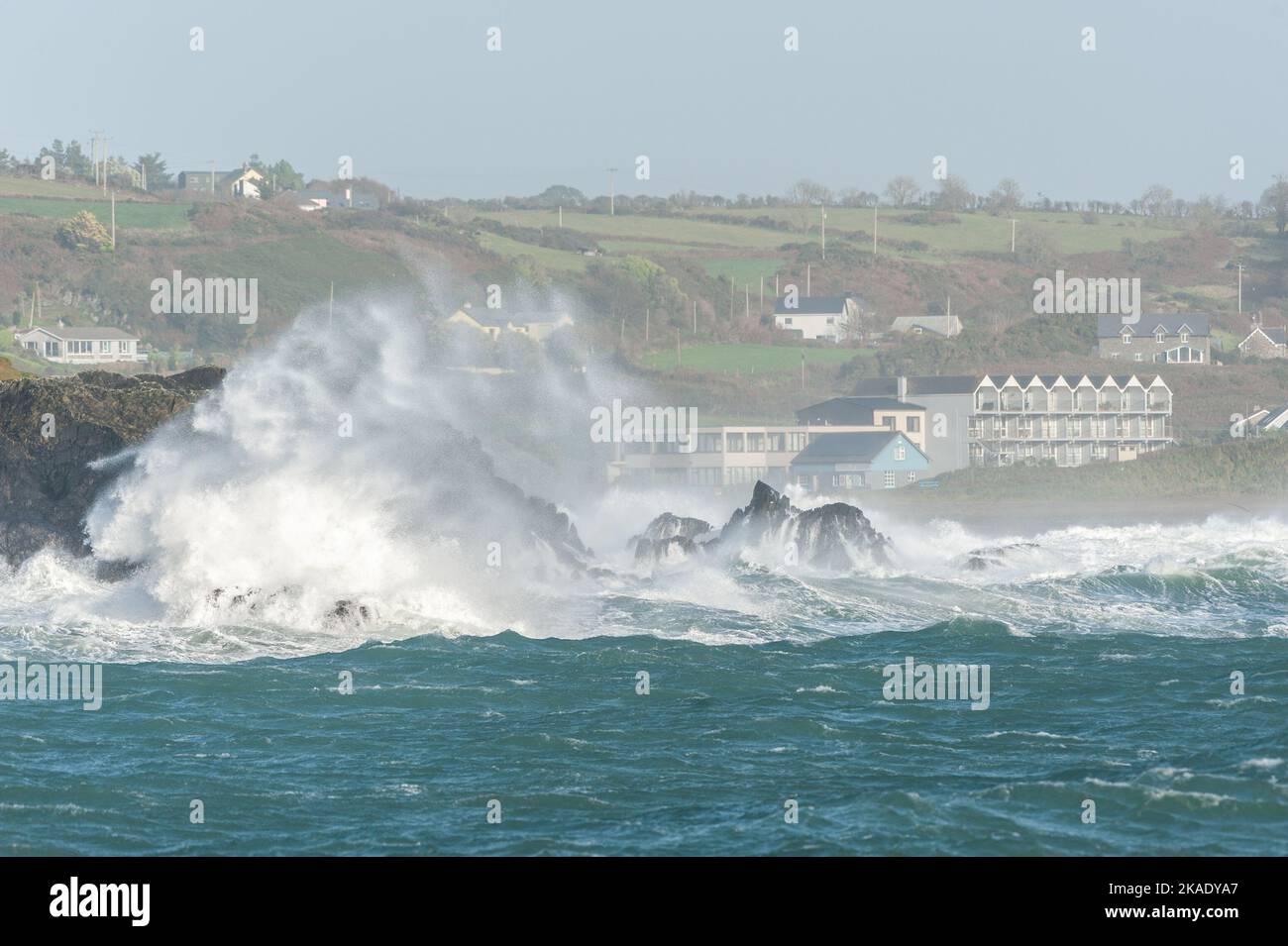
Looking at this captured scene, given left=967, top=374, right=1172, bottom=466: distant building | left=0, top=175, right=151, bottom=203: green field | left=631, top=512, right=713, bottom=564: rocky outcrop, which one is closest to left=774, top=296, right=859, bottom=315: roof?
left=967, top=374, right=1172, bottom=466: distant building

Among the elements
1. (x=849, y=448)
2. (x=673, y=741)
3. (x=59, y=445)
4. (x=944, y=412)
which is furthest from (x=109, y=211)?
(x=673, y=741)

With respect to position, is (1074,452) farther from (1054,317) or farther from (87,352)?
(87,352)

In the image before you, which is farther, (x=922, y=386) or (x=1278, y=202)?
(x=1278, y=202)

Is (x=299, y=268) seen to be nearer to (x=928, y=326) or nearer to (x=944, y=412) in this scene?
(x=928, y=326)
